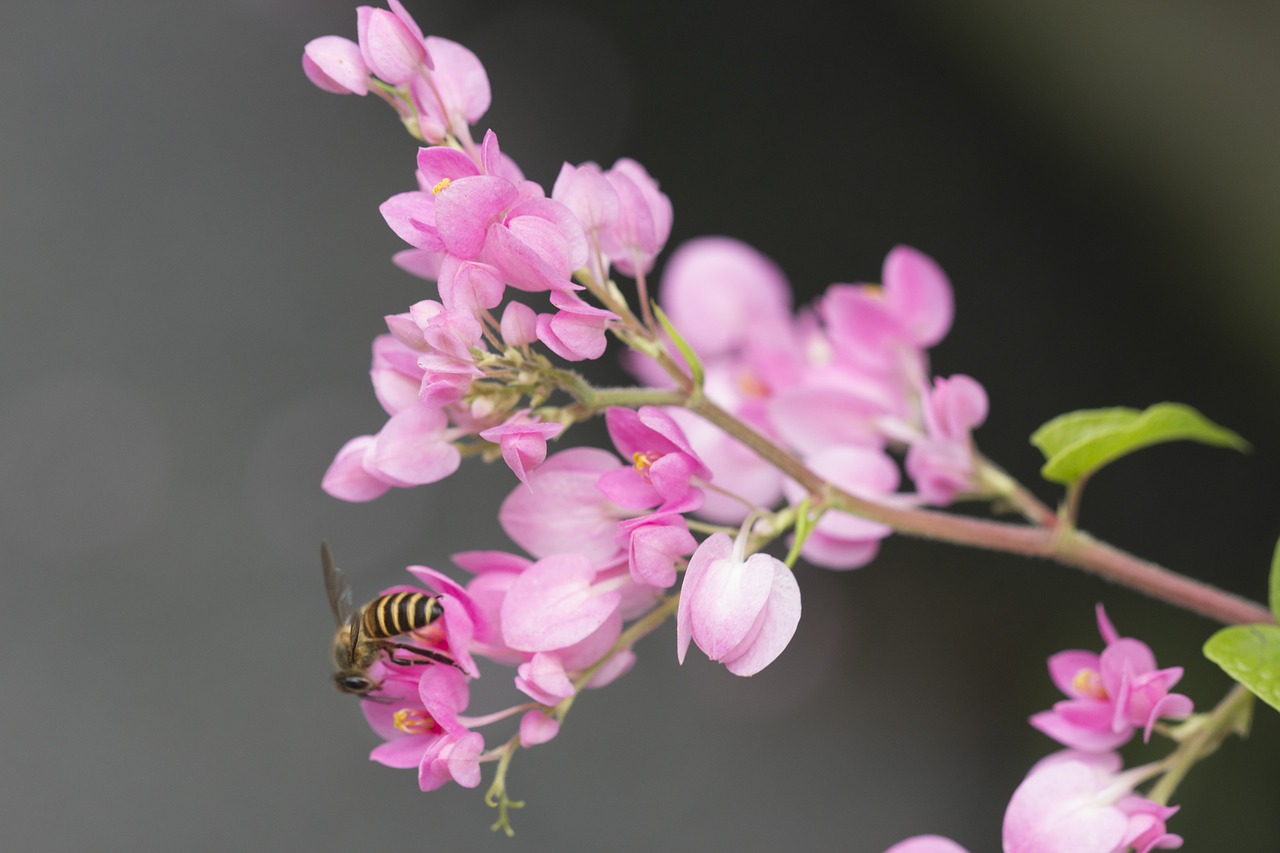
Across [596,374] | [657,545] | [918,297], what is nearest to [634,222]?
[657,545]

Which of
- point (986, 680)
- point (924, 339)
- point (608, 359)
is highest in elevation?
point (608, 359)

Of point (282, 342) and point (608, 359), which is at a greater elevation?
point (282, 342)

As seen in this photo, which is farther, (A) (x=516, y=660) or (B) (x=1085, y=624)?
(B) (x=1085, y=624)

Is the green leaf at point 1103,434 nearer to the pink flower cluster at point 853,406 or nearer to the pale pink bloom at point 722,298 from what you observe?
the pink flower cluster at point 853,406

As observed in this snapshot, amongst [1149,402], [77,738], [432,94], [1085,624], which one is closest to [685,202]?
[1149,402]

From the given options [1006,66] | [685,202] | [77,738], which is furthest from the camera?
[685,202]

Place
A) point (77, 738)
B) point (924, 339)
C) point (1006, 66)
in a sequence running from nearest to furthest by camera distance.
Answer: point (924, 339)
point (77, 738)
point (1006, 66)

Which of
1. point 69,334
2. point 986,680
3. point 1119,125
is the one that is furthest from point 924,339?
point 69,334

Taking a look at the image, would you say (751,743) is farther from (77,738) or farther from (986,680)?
(77,738)

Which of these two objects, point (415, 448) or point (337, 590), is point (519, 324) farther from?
point (337, 590)
